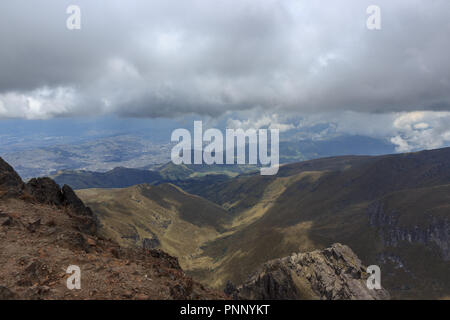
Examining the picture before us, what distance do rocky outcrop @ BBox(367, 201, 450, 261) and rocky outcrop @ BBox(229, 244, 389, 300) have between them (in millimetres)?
78127

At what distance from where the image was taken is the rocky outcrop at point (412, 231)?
136 m

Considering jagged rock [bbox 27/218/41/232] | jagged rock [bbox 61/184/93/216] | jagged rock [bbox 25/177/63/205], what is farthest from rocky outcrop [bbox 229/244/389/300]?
jagged rock [bbox 27/218/41/232]

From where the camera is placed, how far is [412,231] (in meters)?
152

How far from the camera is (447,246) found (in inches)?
5226

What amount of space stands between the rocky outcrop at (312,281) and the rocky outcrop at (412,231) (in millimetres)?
78127

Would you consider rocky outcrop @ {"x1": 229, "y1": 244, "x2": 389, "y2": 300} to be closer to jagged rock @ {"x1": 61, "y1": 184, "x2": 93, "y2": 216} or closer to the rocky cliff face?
jagged rock @ {"x1": 61, "y1": 184, "x2": 93, "y2": 216}

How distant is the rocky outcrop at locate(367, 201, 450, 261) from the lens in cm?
13650

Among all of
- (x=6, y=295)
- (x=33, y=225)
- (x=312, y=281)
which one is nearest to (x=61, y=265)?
(x=6, y=295)

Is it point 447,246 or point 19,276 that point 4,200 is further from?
point 447,246

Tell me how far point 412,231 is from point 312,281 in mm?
113101

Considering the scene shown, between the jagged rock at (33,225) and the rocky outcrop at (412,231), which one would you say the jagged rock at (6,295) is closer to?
the jagged rock at (33,225)

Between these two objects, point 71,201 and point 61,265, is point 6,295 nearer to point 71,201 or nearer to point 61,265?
point 61,265

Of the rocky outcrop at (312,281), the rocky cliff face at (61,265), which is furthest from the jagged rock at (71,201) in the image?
the rocky outcrop at (312,281)
